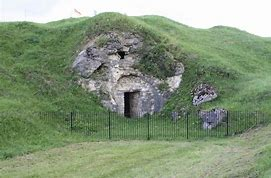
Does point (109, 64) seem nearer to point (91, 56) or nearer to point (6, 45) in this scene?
point (91, 56)

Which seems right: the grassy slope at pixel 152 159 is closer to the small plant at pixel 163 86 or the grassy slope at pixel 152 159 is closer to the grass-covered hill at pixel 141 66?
the grass-covered hill at pixel 141 66

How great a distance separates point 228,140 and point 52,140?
7.70 metres

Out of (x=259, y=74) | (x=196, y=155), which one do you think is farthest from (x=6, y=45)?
(x=196, y=155)

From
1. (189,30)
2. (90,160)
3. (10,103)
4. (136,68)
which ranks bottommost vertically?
(90,160)

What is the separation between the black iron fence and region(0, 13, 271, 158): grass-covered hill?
2.54 ft

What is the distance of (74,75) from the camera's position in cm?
3041

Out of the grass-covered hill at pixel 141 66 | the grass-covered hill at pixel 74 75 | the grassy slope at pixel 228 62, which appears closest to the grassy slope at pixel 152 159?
the grass-covered hill at pixel 74 75

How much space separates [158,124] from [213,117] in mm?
3421

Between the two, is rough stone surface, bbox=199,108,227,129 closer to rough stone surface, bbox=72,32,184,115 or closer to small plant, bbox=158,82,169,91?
rough stone surface, bbox=72,32,184,115

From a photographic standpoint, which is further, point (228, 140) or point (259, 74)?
point (259, 74)

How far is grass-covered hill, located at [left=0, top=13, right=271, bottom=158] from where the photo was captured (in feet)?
80.7

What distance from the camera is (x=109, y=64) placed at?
101ft

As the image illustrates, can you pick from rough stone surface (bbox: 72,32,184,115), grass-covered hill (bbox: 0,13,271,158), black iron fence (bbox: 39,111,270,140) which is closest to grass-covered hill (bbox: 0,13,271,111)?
grass-covered hill (bbox: 0,13,271,158)

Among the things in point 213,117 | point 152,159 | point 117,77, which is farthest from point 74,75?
point 152,159
